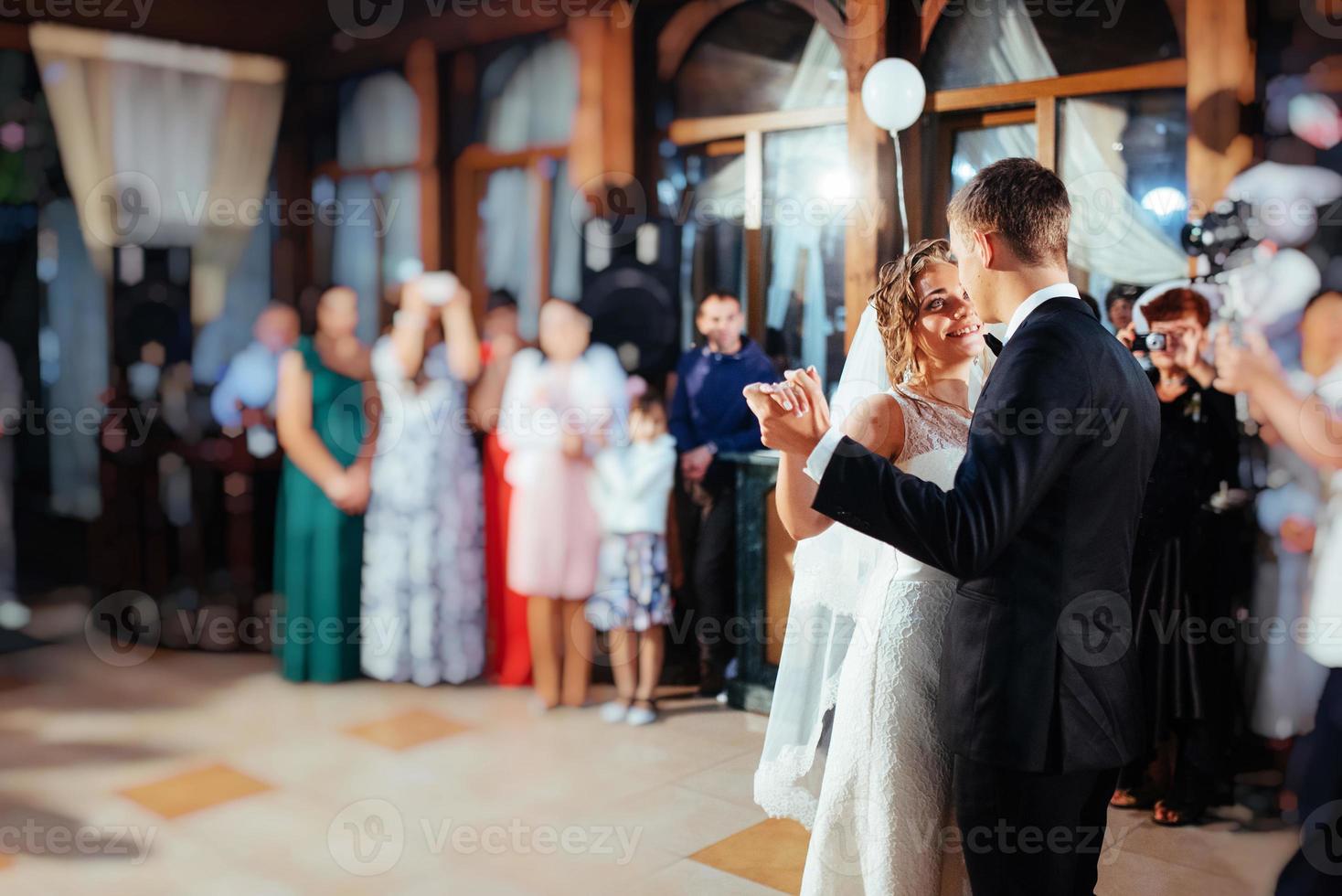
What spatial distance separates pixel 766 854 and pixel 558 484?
1544mm

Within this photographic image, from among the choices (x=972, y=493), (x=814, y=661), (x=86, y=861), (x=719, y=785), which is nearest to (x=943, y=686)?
(x=972, y=493)

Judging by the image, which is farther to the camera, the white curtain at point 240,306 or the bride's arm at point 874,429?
the white curtain at point 240,306

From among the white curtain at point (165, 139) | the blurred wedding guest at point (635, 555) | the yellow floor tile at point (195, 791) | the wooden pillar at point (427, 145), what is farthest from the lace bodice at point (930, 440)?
the white curtain at point (165, 139)

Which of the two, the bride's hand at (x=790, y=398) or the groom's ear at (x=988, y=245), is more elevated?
the groom's ear at (x=988, y=245)

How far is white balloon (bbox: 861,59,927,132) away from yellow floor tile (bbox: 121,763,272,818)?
289 centimetres

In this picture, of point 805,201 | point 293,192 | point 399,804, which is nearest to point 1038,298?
point 399,804

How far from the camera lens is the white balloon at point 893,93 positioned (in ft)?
12.6

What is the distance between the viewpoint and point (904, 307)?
191 centimetres

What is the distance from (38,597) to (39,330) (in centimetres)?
133

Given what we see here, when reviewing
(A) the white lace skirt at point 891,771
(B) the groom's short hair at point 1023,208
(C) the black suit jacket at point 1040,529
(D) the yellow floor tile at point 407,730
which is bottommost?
(D) the yellow floor tile at point 407,730

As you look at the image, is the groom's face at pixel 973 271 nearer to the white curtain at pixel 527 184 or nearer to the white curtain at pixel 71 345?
the white curtain at pixel 527 184

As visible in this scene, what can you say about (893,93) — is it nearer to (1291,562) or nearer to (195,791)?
(1291,562)

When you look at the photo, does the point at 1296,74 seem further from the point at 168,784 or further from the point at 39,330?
the point at 39,330

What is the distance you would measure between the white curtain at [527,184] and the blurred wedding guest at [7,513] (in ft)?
7.55
